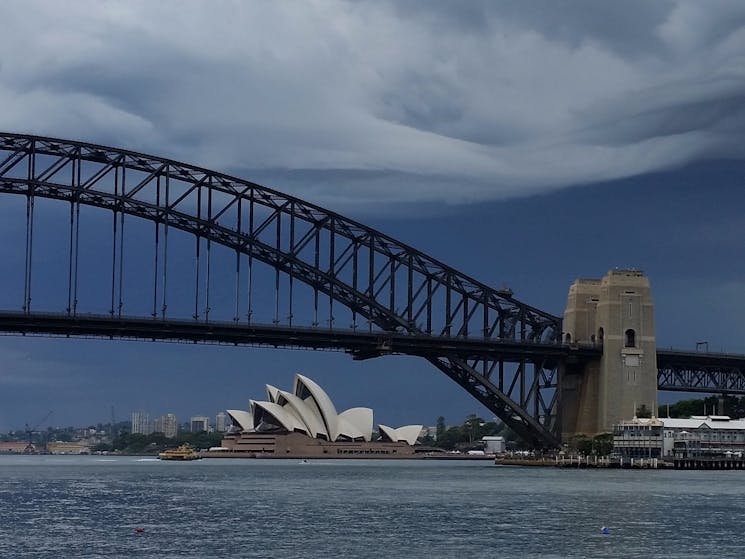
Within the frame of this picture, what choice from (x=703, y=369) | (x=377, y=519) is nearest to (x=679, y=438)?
(x=703, y=369)

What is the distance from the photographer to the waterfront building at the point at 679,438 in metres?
126

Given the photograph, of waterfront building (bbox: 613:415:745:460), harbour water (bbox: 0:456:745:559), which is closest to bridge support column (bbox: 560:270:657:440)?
waterfront building (bbox: 613:415:745:460)

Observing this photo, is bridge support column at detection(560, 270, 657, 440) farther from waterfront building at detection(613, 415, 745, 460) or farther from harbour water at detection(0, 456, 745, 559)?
harbour water at detection(0, 456, 745, 559)

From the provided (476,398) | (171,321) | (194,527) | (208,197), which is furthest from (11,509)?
(476,398)

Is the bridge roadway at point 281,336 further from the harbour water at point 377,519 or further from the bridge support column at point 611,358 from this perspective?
the harbour water at point 377,519

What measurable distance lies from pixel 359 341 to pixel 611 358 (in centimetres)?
2410

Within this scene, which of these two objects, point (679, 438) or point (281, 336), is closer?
point (281, 336)

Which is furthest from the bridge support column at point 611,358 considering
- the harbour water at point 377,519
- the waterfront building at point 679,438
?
the harbour water at point 377,519

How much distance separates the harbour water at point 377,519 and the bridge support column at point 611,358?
26140mm

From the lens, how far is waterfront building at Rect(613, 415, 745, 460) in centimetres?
12631

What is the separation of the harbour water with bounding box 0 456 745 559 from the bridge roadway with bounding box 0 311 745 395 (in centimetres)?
1144

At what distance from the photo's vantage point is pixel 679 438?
444ft

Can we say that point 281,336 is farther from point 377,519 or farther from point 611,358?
point 377,519

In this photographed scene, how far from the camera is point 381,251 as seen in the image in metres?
127
